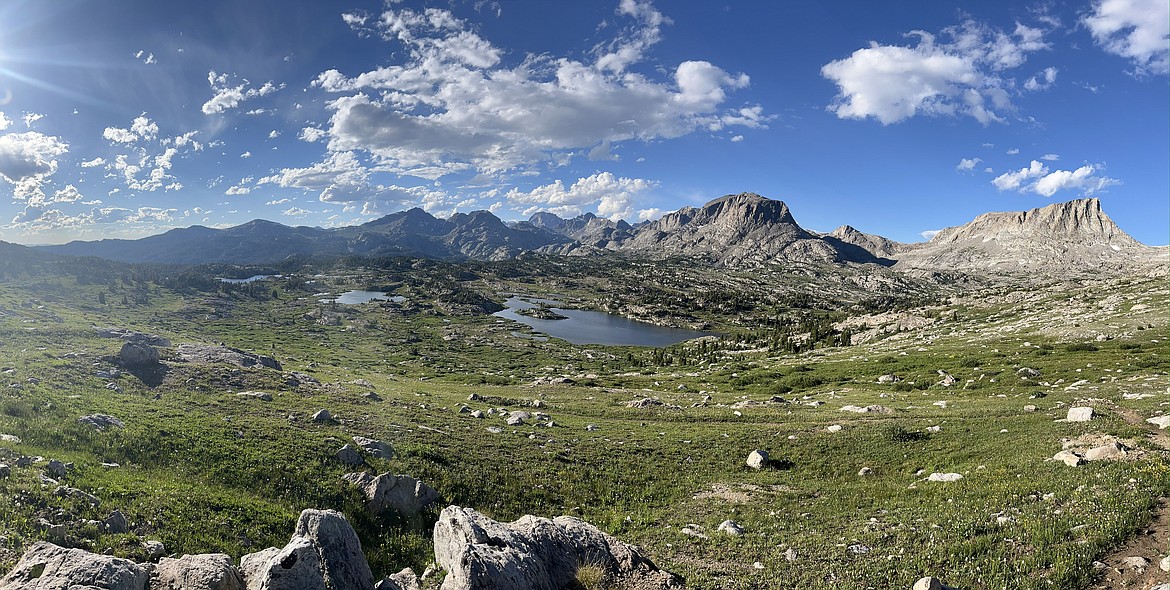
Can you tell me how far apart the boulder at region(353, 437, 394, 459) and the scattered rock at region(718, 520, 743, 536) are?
1798cm

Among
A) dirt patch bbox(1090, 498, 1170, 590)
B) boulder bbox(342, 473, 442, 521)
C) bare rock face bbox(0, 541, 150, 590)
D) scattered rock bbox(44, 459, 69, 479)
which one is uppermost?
dirt patch bbox(1090, 498, 1170, 590)

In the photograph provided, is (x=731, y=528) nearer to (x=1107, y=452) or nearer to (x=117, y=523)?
(x=1107, y=452)

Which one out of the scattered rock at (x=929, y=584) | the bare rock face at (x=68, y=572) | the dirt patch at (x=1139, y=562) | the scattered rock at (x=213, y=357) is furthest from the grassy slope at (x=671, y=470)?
the scattered rock at (x=213, y=357)

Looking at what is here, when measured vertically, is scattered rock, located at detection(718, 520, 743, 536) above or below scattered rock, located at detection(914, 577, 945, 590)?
below

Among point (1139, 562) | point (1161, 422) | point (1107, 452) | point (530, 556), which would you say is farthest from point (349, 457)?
point (1161, 422)

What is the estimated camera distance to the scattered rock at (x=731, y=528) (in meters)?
18.3

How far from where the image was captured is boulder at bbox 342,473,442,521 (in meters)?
20.2

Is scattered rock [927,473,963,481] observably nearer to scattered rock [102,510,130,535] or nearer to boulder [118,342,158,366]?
scattered rock [102,510,130,535]

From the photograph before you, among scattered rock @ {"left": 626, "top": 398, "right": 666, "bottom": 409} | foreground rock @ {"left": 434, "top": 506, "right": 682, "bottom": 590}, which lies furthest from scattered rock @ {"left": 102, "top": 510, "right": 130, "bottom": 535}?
scattered rock @ {"left": 626, "top": 398, "right": 666, "bottom": 409}

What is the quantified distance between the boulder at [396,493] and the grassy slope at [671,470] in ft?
2.63

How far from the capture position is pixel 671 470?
28.0 metres

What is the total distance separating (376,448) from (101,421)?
1306cm

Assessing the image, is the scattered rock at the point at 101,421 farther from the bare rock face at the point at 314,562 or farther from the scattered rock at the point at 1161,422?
Result: the scattered rock at the point at 1161,422

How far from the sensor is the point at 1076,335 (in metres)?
70.9
